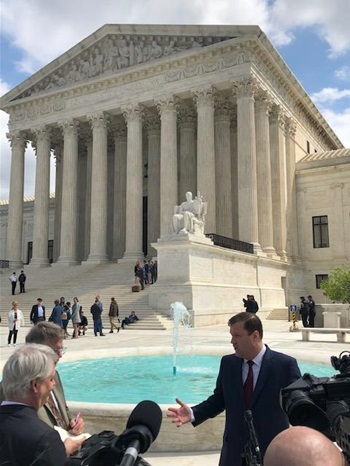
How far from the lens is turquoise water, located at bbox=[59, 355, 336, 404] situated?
26.4 ft

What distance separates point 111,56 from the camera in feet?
124

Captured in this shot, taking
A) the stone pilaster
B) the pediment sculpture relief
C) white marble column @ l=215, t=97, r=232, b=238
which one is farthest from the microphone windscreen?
the stone pilaster

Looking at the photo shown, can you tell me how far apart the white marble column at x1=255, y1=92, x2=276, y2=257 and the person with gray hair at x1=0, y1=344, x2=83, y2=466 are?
3083 cm

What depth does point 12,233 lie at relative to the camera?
133ft

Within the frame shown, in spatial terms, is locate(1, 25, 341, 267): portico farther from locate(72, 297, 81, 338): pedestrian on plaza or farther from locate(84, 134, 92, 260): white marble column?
locate(72, 297, 81, 338): pedestrian on plaza

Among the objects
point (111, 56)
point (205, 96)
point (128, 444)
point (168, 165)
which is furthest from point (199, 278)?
point (128, 444)

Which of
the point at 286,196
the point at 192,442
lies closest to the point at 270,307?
the point at 286,196

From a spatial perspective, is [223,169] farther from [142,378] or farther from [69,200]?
[142,378]

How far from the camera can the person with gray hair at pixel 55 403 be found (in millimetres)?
3203

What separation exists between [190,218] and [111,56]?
64.5 ft

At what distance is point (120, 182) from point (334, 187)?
1783 centimetres

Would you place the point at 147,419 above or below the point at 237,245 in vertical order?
below

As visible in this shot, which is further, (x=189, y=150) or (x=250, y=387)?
(x=189, y=150)

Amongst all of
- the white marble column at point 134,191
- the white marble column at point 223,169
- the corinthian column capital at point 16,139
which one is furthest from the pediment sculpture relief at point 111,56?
the white marble column at point 223,169
